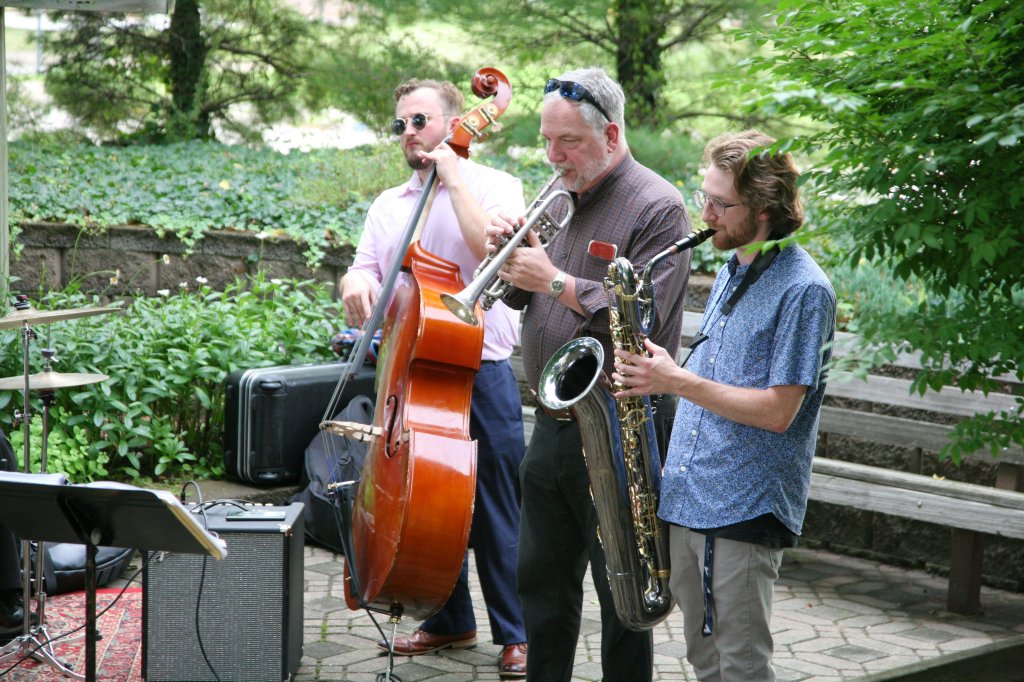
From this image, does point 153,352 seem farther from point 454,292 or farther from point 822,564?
point 822,564

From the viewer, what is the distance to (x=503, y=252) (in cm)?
294

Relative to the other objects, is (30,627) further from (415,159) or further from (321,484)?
(415,159)

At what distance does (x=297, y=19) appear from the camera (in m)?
9.63

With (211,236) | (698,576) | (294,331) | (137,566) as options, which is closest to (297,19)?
(211,236)

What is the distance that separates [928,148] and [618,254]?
1169mm

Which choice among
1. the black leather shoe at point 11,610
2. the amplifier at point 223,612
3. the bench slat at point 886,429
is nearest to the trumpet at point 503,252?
the amplifier at point 223,612

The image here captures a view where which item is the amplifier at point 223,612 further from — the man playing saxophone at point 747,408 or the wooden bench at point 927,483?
the wooden bench at point 927,483

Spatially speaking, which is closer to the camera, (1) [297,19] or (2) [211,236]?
(2) [211,236]

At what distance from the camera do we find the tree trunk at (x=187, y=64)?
9.51 m

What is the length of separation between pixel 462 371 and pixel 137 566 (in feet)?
7.05

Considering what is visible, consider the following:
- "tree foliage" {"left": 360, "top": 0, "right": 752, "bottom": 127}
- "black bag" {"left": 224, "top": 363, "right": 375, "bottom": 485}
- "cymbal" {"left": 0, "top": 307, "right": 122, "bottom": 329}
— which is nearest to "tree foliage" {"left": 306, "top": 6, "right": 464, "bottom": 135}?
"tree foliage" {"left": 360, "top": 0, "right": 752, "bottom": 127}

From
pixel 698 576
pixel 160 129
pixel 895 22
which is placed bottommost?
pixel 698 576

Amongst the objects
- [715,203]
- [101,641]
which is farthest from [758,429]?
[101,641]

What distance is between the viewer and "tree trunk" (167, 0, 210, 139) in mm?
9508
